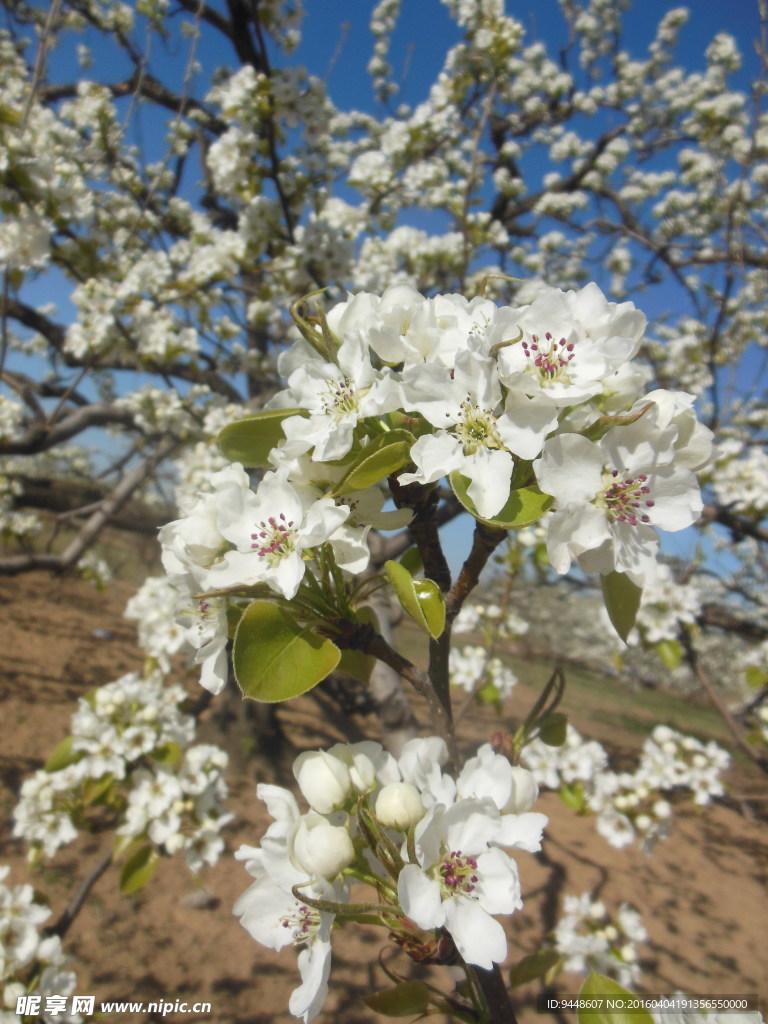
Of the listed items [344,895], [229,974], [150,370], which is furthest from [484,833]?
[150,370]

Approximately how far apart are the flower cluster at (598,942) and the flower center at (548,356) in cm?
218

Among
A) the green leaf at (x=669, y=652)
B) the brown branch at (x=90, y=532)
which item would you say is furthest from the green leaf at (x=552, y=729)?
the brown branch at (x=90, y=532)

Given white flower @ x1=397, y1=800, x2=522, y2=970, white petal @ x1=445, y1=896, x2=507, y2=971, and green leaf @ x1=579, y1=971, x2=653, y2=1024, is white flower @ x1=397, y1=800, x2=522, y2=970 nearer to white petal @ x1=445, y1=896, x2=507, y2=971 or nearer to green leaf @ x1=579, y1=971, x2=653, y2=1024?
white petal @ x1=445, y1=896, x2=507, y2=971

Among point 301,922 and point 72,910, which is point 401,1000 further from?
point 72,910

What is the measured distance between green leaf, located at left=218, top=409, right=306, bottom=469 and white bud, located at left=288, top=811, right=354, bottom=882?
19.4 inches

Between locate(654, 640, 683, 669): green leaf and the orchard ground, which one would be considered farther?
the orchard ground

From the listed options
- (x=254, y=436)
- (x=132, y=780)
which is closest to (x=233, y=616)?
(x=254, y=436)

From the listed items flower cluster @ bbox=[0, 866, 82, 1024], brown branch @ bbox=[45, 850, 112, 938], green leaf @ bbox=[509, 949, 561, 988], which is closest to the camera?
green leaf @ bbox=[509, 949, 561, 988]

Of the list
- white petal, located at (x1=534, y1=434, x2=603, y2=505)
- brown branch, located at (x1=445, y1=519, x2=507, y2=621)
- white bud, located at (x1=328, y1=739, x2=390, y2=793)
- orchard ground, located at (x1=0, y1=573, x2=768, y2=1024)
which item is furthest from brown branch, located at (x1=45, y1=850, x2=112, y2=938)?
white petal, located at (x1=534, y1=434, x2=603, y2=505)

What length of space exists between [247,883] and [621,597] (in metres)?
3.54

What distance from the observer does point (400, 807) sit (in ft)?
2.46

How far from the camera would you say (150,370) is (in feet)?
11.5

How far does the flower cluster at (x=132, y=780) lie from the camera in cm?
193

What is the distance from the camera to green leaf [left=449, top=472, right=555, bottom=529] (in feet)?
2.20
